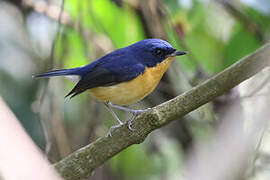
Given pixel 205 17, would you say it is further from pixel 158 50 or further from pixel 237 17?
pixel 158 50

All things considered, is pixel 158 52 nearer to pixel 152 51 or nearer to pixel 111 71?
pixel 152 51

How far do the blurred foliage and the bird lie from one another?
0.83 meters

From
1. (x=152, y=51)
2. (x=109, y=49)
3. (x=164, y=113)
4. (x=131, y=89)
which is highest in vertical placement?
(x=164, y=113)

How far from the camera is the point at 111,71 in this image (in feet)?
13.2

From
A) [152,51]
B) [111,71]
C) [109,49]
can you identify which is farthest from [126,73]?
[109,49]

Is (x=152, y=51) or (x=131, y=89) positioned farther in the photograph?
(x=152, y=51)

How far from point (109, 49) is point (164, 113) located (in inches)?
119

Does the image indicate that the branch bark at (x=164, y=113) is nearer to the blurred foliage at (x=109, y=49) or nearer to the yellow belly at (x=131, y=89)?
the yellow belly at (x=131, y=89)

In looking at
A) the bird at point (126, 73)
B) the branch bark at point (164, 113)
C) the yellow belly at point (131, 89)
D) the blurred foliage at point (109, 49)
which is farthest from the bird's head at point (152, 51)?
the branch bark at point (164, 113)

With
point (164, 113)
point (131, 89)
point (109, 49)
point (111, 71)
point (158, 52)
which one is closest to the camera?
point (164, 113)

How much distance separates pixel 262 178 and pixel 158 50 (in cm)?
197

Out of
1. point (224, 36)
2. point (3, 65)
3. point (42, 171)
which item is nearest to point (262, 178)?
point (224, 36)

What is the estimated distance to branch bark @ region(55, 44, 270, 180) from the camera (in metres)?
2.85

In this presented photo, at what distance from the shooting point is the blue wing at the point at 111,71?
3.91 m
